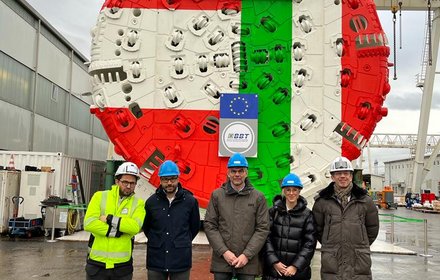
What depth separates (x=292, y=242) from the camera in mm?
4230

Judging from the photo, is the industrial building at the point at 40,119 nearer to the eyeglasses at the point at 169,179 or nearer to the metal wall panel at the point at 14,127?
the metal wall panel at the point at 14,127

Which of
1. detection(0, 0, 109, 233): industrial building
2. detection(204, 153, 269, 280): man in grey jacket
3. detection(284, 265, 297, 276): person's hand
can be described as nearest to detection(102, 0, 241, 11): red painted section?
detection(0, 0, 109, 233): industrial building

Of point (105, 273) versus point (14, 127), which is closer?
point (105, 273)

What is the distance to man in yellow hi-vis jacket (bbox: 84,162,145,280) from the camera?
397 cm

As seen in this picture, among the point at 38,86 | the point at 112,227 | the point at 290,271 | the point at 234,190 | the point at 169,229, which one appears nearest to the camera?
the point at 112,227

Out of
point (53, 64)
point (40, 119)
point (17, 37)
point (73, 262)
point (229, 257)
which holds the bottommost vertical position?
point (73, 262)

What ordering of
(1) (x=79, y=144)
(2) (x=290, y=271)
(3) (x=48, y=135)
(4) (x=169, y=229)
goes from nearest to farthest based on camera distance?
(2) (x=290, y=271) < (4) (x=169, y=229) < (3) (x=48, y=135) < (1) (x=79, y=144)

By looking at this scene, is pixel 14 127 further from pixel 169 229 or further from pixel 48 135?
pixel 169 229

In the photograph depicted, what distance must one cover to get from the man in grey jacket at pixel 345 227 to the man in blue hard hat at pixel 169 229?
Result: 4.32 feet

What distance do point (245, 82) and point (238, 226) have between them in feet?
18.2

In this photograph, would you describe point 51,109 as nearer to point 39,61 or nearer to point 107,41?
point 39,61

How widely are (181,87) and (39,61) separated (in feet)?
51.3

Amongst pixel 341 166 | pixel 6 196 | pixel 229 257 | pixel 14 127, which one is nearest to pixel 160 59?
pixel 6 196

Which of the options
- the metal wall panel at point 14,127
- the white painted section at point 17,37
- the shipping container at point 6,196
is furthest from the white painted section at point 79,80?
the shipping container at point 6,196
